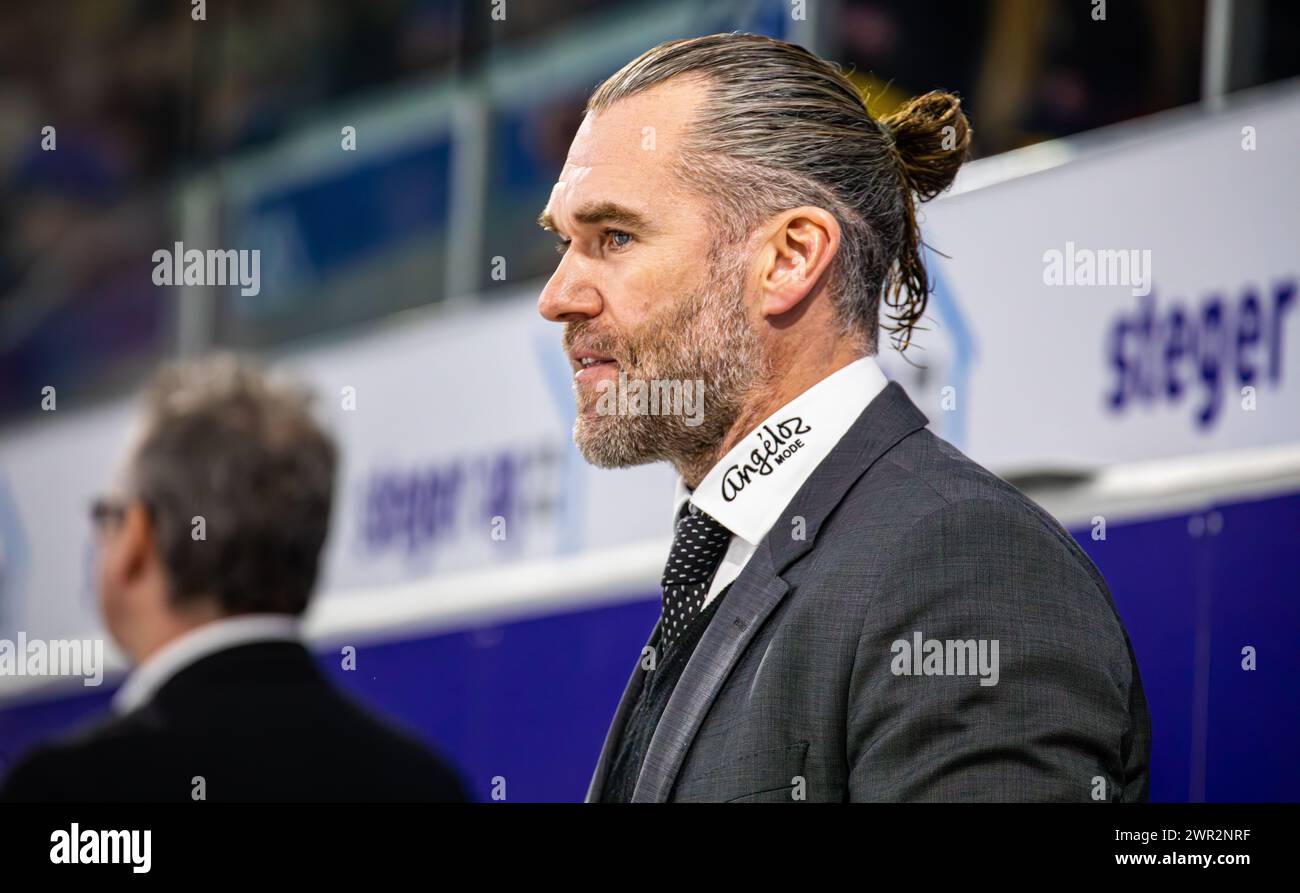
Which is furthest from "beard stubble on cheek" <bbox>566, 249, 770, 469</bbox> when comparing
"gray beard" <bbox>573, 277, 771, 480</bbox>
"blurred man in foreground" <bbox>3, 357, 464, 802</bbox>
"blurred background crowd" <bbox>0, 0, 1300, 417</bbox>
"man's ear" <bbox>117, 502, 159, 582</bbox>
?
"blurred background crowd" <bbox>0, 0, 1300, 417</bbox>

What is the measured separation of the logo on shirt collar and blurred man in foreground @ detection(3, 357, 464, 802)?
0.60 meters

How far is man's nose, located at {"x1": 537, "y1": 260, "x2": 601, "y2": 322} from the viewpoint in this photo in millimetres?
2148

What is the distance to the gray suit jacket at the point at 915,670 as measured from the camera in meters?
1.76

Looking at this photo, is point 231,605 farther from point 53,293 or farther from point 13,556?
point 53,293

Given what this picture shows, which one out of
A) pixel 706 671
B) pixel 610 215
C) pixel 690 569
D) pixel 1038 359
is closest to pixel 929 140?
pixel 610 215

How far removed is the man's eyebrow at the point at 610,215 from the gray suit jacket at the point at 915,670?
17.4 inches

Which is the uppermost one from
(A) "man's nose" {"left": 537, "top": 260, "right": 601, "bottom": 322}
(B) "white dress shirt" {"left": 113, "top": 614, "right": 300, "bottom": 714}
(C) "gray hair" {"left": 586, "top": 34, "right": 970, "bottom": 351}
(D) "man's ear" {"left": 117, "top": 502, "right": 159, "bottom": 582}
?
(C) "gray hair" {"left": 586, "top": 34, "right": 970, "bottom": 351}

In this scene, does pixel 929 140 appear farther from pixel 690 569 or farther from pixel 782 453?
pixel 690 569

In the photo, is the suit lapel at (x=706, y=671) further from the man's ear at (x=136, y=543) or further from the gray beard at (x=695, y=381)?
the man's ear at (x=136, y=543)

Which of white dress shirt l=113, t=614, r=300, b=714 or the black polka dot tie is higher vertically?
the black polka dot tie

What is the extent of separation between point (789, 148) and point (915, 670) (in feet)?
2.26

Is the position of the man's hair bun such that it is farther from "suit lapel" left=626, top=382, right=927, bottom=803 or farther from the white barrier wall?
the white barrier wall

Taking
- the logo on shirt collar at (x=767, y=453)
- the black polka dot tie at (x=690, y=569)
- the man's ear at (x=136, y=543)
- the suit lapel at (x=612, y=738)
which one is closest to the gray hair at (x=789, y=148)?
the logo on shirt collar at (x=767, y=453)

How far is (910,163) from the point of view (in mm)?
2293
